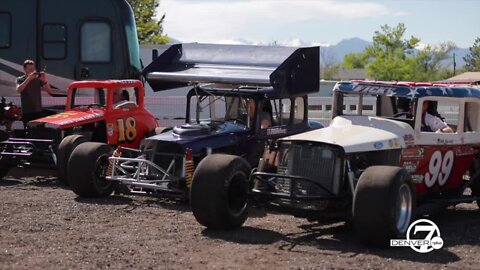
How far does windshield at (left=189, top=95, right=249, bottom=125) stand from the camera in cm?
1190

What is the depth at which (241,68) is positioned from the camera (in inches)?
484

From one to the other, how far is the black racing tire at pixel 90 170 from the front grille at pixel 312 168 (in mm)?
3178

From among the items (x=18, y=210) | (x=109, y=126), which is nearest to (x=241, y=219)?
(x=18, y=210)

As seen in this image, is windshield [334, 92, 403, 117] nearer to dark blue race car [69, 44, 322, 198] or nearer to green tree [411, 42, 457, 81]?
dark blue race car [69, 44, 322, 198]

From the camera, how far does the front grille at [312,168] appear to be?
8.98 metres

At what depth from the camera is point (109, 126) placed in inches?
522

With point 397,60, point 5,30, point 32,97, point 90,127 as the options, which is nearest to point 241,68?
point 90,127

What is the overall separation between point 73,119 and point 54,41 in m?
4.04

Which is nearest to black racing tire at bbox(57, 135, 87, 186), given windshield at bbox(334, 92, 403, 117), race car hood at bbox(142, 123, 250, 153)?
race car hood at bbox(142, 123, 250, 153)

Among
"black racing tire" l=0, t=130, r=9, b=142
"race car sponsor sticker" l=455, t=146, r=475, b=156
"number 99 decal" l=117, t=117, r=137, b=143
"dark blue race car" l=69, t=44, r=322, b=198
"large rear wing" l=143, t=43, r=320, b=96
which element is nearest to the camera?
"race car sponsor sticker" l=455, t=146, r=475, b=156

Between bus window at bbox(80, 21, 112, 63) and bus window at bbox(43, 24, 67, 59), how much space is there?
349mm

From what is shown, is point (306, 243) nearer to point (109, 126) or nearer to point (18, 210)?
point (18, 210)

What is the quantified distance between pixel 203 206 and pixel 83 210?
7.32 ft

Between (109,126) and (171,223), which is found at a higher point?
(109,126)
